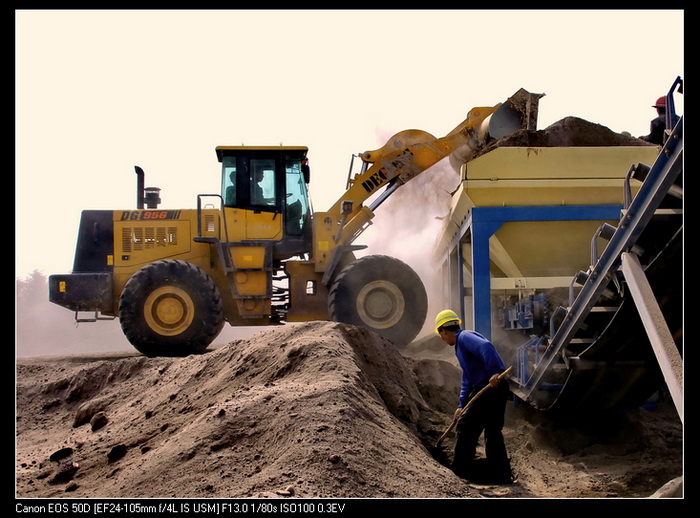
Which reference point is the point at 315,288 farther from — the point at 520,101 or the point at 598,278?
the point at 598,278

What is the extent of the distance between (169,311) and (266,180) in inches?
92.1

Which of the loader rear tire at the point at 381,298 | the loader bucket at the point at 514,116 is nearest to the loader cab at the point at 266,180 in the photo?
the loader rear tire at the point at 381,298

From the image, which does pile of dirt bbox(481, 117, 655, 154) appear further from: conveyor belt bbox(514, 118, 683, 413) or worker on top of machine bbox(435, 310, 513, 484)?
worker on top of machine bbox(435, 310, 513, 484)

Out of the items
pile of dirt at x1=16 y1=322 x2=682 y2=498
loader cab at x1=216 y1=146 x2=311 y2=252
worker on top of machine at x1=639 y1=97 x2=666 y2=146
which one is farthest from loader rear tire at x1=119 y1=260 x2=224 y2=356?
worker on top of machine at x1=639 y1=97 x2=666 y2=146

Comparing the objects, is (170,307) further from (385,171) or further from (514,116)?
(514,116)

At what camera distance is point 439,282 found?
43.0 ft

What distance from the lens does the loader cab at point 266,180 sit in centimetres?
1061

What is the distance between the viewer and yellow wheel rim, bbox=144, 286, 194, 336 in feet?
33.5

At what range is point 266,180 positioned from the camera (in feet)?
34.9

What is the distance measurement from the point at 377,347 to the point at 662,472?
2940 millimetres

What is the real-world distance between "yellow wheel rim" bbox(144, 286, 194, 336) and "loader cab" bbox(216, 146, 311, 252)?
4.93ft

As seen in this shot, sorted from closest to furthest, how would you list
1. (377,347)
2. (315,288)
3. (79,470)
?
(79,470) < (377,347) < (315,288)

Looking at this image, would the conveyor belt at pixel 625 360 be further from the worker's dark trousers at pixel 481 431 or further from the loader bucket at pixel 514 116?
the loader bucket at pixel 514 116
